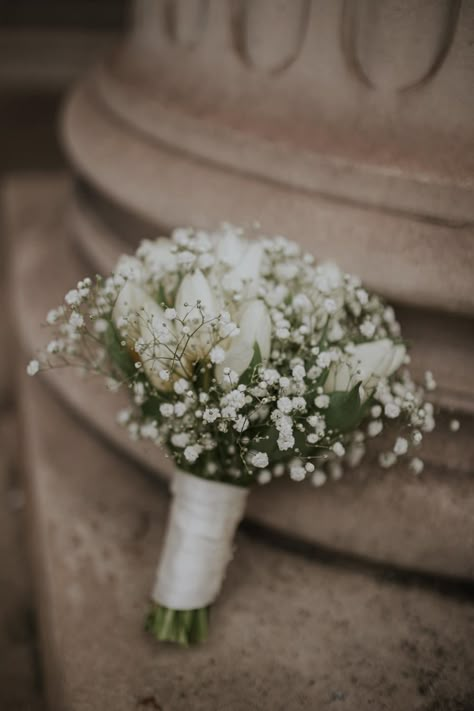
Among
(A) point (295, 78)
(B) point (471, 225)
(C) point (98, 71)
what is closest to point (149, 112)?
(A) point (295, 78)

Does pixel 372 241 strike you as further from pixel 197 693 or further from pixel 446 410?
pixel 197 693

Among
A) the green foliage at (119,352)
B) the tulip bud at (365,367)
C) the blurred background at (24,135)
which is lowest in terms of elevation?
the blurred background at (24,135)

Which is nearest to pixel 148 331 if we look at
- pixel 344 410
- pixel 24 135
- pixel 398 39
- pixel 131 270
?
pixel 131 270

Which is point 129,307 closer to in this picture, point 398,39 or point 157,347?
point 157,347

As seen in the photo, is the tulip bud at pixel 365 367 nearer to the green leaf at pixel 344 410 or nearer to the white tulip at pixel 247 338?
the green leaf at pixel 344 410

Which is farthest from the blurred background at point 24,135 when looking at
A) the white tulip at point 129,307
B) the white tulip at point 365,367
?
the white tulip at point 365,367

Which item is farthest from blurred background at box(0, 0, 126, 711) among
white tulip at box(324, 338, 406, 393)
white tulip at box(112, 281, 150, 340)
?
white tulip at box(324, 338, 406, 393)
